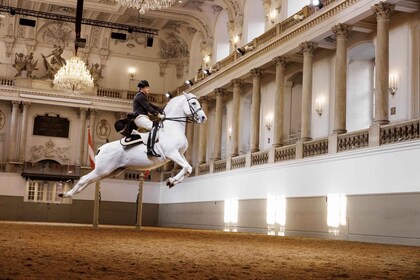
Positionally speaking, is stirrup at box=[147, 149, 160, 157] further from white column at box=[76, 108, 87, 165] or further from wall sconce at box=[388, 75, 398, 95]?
white column at box=[76, 108, 87, 165]

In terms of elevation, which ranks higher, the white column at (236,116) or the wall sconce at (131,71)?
the wall sconce at (131,71)

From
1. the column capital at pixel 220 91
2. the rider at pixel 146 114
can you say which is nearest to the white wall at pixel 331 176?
the column capital at pixel 220 91

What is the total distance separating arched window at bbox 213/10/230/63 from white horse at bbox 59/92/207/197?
73.4 ft

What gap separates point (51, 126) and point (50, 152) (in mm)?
1683

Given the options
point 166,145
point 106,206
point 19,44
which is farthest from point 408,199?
point 19,44

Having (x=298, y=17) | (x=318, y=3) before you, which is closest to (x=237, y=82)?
(x=298, y=17)

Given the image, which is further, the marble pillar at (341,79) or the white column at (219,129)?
the white column at (219,129)

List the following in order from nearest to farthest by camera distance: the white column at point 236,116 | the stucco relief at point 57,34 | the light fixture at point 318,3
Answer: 1. the light fixture at point 318,3
2. the white column at point 236,116
3. the stucco relief at point 57,34

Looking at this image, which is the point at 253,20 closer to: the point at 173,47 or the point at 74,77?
the point at 74,77

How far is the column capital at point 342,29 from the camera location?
1973 centimetres

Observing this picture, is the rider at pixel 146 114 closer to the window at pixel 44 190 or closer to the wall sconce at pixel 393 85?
the wall sconce at pixel 393 85

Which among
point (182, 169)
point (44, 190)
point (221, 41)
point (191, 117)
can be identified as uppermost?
point (221, 41)

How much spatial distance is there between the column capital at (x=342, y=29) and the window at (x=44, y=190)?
2070 cm

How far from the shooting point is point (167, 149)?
11.0 m
